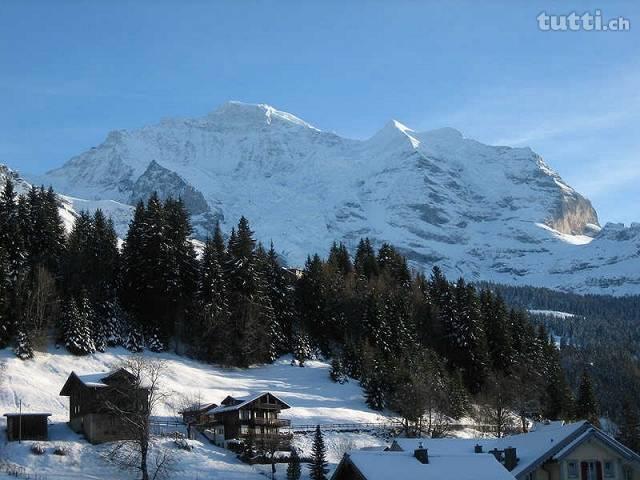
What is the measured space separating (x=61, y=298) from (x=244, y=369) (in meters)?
22.2

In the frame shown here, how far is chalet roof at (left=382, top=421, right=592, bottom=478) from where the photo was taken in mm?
55031

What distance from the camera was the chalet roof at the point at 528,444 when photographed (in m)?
55.0

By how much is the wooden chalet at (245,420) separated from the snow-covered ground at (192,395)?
7.40ft

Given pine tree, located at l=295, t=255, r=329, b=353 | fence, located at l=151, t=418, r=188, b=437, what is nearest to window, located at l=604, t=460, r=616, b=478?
fence, located at l=151, t=418, r=188, b=437

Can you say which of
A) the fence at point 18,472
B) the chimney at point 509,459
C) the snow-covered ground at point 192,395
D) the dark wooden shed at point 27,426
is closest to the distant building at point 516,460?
the chimney at point 509,459

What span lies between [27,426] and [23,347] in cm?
1568

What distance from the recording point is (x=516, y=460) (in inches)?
2211

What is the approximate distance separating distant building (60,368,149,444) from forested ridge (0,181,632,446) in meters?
12.1

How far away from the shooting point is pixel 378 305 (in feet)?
377

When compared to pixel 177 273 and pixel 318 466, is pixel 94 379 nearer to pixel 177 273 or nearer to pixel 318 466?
pixel 318 466

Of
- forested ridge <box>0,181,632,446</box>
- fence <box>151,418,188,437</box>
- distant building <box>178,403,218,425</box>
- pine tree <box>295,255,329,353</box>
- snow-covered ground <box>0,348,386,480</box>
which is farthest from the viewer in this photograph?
pine tree <box>295,255,329,353</box>

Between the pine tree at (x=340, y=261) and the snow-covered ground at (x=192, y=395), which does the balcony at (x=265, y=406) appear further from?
the pine tree at (x=340, y=261)

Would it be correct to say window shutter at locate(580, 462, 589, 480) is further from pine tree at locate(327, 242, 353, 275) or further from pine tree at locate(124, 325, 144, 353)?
pine tree at locate(327, 242, 353, 275)

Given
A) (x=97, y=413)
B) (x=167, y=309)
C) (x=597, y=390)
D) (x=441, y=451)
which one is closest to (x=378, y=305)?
(x=167, y=309)
